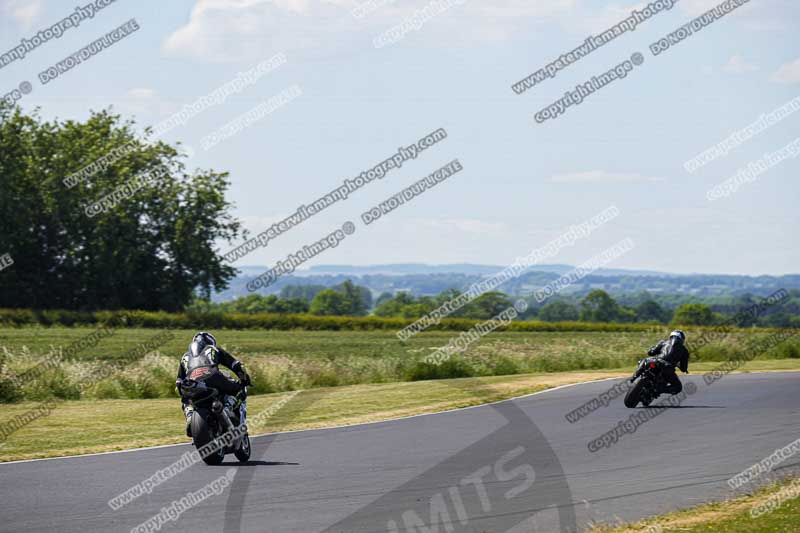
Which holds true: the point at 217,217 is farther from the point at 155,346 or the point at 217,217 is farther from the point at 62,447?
the point at 62,447

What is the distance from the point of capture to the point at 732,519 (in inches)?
380

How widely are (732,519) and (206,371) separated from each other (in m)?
6.58

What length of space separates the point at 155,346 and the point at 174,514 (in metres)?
36.8

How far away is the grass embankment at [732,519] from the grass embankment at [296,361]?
1642 cm

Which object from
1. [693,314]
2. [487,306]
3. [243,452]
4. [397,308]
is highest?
[243,452]

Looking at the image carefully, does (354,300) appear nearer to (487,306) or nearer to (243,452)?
(487,306)

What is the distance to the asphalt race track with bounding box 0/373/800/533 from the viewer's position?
32.2 feet

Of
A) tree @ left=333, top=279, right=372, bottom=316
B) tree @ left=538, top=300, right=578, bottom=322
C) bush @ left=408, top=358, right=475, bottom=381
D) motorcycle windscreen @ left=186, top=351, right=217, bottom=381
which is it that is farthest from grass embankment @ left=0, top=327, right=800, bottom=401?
tree @ left=333, top=279, right=372, bottom=316

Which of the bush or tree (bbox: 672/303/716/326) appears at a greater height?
the bush

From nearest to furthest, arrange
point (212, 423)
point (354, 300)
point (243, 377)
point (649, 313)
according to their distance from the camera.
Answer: point (212, 423), point (243, 377), point (649, 313), point (354, 300)

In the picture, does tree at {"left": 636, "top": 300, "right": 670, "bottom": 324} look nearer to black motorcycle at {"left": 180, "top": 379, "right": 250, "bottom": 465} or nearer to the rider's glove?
the rider's glove

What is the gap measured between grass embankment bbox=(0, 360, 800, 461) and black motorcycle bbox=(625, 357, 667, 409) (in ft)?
11.2

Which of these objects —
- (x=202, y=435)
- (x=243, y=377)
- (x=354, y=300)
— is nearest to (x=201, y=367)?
(x=243, y=377)

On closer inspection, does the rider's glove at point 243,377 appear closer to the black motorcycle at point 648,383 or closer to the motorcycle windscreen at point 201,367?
the motorcycle windscreen at point 201,367
